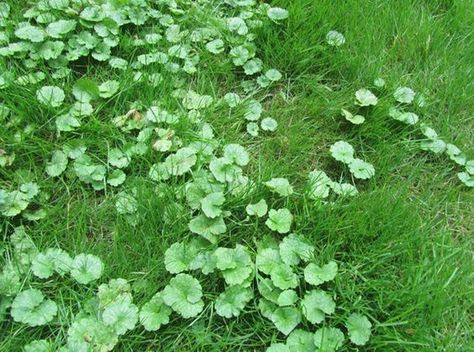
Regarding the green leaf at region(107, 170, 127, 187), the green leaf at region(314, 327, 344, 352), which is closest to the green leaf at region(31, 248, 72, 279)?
the green leaf at region(107, 170, 127, 187)

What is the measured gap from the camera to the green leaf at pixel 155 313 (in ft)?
Answer: 5.88

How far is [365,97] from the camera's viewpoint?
2449mm

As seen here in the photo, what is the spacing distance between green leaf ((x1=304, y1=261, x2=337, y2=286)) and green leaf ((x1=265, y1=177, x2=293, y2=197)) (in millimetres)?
322

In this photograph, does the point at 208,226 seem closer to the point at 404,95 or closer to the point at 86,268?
the point at 86,268

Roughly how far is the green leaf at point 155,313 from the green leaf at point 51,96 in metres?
0.99

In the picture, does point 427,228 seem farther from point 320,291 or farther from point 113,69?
point 113,69

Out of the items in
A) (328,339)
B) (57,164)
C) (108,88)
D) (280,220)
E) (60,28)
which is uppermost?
(60,28)

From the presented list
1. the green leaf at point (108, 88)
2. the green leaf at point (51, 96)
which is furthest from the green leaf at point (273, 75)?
the green leaf at point (51, 96)

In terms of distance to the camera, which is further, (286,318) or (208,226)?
(208,226)

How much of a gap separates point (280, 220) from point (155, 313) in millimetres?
563

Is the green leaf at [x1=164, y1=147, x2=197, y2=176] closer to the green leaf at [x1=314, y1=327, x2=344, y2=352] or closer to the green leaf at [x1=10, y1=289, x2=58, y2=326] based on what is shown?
the green leaf at [x1=10, y1=289, x2=58, y2=326]

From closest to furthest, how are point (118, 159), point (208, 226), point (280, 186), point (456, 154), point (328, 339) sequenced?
point (328, 339) < point (208, 226) < point (280, 186) < point (118, 159) < point (456, 154)

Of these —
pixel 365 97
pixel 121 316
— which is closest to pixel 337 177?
pixel 365 97

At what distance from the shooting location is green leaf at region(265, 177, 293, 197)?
6.90 feet
